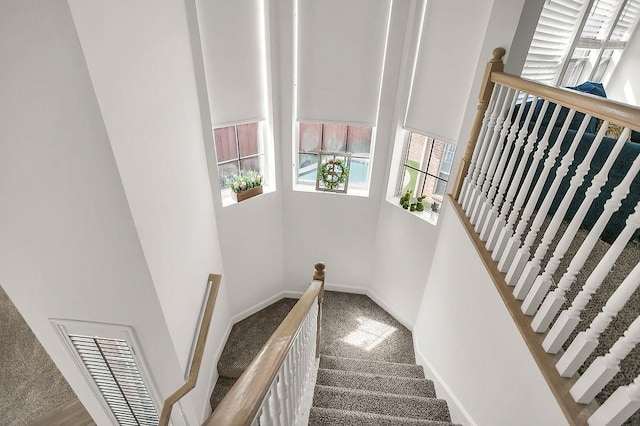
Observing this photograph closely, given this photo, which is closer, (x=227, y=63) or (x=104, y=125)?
(x=104, y=125)

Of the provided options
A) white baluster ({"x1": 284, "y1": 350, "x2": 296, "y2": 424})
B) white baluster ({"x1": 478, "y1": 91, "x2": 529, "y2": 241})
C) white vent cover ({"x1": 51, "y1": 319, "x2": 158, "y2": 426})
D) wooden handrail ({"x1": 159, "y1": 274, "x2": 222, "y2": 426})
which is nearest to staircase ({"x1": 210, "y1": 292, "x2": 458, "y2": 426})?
white baluster ({"x1": 284, "y1": 350, "x2": 296, "y2": 424})

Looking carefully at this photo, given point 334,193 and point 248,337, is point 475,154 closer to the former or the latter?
point 334,193

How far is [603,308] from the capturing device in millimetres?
1045

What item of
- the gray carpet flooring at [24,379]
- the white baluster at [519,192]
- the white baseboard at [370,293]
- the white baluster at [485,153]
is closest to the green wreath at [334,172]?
the white baseboard at [370,293]

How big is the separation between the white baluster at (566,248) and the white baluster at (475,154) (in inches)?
42.6

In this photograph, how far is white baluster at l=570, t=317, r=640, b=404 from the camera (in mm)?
967

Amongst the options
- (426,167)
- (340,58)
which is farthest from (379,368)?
(340,58)

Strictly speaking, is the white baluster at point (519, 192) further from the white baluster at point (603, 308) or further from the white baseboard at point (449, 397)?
the white baseboard at point (449, 397)

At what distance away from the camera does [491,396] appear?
6.07 feet

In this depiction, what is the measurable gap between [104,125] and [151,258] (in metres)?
0.88

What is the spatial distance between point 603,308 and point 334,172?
9.85 ft

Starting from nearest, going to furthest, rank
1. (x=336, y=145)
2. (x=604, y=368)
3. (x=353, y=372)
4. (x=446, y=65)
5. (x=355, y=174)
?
(x=604, y=368) < (x=353, y=372) < (x=446, y=65) < (x=336, y=145) < (x=355, y=174)

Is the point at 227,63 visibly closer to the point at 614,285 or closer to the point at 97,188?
the point at 97,188

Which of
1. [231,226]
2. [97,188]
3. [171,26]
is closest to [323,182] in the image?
[231,226]
